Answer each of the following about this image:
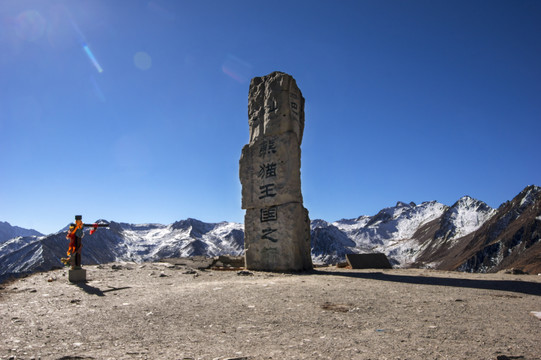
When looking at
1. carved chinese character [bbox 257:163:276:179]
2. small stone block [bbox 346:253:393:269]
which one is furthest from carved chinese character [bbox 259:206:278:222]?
small stone block [bbox 346:253:393:269]

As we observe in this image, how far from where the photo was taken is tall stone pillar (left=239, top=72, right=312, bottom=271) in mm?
14102

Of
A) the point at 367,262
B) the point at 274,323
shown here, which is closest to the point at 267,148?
the point at 367,262

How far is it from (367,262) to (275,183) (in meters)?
5.66

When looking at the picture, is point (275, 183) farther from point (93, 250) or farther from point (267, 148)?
point (93, 250)

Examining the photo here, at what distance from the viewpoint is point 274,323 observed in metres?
5.07

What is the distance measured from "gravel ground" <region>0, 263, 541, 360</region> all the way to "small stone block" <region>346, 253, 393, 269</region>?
6.75 m

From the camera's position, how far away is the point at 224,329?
4.79 meters

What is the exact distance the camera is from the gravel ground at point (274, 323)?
3.82 metres

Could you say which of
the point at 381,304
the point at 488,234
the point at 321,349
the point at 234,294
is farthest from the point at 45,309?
the point at 488,234

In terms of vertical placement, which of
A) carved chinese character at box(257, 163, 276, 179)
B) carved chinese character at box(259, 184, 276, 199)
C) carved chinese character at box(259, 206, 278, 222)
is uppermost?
carved chinese character at box(257, 163, 276, 179)

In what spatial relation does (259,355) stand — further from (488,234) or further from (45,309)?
(488,234)

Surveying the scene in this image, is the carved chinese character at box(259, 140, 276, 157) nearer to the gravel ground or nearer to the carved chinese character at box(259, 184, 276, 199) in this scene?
the carved chinese character at box(259, 184, 276, 199)

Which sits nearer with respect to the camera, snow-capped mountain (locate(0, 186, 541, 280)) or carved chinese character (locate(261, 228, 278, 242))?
carved chinese character (locate(261, 228, 278, 242))

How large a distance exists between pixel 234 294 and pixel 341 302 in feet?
7.88
